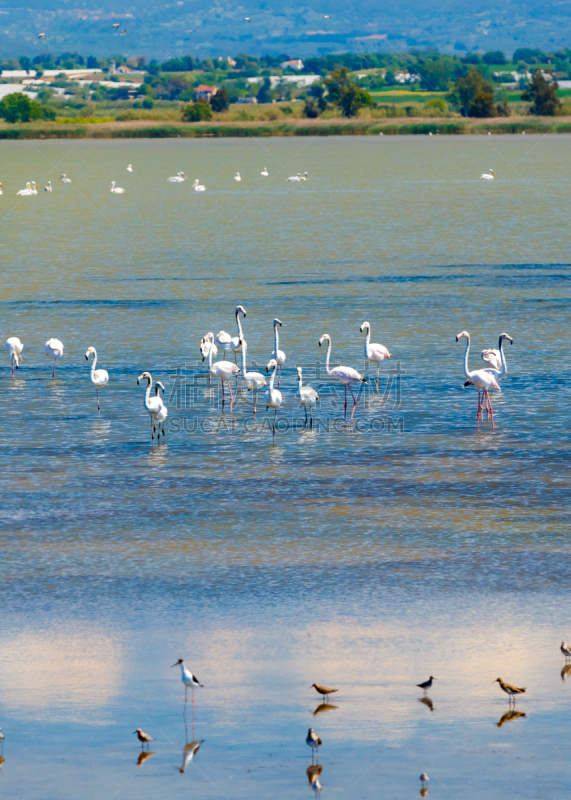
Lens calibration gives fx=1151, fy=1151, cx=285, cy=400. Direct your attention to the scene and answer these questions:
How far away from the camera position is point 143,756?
9.08 meters

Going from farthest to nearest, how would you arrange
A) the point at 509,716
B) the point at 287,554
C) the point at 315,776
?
the point at 287,554
the point at 509,716
the point at 315,776

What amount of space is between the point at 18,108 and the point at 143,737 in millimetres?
185548

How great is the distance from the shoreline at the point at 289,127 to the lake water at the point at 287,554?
490ft

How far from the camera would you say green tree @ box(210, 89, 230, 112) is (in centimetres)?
19188

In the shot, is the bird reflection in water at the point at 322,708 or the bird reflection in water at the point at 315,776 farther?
the bird reflection in water at the point at 322,708

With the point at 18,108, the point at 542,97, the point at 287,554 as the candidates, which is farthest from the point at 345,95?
the point at 287,554

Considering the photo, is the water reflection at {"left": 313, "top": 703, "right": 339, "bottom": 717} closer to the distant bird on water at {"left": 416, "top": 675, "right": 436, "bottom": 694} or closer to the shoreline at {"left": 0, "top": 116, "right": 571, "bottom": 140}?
the distant bird on water at {"left": 416, "top": 675, "right": 436, "bottom": 694}

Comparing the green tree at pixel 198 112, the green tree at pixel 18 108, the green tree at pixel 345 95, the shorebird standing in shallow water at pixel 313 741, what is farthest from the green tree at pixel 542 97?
the shorebird standing in shallow water at pixel 313 741

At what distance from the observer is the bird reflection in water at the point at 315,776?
856cm

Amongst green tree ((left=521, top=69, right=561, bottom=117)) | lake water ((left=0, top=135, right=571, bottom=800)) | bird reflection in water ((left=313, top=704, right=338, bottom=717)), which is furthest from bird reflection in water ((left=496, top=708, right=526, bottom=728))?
green tree ((left=521, top=69, right=561, bottom=117))

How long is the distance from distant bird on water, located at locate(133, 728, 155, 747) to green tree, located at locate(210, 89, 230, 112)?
18917cm

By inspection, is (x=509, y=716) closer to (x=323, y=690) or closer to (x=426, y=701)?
(x=426, y=701)

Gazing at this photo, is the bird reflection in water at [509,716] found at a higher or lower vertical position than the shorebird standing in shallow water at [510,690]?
lower

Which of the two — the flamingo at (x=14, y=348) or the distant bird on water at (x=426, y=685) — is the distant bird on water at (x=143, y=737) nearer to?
the distant bird on water at (x=426, y=685)
